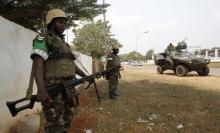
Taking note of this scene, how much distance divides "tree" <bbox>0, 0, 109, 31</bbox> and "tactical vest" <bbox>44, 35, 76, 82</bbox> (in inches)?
229

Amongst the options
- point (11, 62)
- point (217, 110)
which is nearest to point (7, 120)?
point (11, 62)

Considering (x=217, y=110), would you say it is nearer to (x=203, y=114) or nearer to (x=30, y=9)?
(x=203, y=114)

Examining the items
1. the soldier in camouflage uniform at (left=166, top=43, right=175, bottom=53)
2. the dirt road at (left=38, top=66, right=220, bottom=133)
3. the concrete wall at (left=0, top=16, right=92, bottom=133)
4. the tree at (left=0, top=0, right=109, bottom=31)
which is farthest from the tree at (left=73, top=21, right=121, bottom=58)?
the concrete wall at (left=0, top=16, right=92, bottom=133)

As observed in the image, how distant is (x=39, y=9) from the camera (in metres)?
10.0

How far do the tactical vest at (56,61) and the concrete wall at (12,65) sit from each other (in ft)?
5.65

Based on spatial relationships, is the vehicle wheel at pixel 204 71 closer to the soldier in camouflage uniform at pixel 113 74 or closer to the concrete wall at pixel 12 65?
the soldier in camouflage uniform at pixel 113 74

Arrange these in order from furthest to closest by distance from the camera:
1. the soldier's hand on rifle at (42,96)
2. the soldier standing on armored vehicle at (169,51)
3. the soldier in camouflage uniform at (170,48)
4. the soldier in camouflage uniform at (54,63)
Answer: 1. the soldier in camouflage uniform at (170,48)
2. the soldier standing on armored vehicle at (169,51)
3. the soldier in camouflage uniform at (54,63)
4. the soldier's hand on rifle at (42,96)

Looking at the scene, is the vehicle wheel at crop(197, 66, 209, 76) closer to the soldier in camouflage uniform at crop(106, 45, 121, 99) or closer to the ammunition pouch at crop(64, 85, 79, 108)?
the soldier in camouflage uniform at crop(106, 45, 121, 99)

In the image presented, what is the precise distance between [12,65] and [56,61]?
230cm

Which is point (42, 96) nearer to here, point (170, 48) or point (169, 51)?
point (169, 51)

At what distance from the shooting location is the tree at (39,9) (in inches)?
382

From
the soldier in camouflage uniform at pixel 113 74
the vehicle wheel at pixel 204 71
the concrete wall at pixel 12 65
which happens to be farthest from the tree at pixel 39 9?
the vehicle wheel at pixel 204 71

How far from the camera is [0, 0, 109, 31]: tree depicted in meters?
9.70

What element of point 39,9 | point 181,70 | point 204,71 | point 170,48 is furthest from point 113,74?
point 170,48
